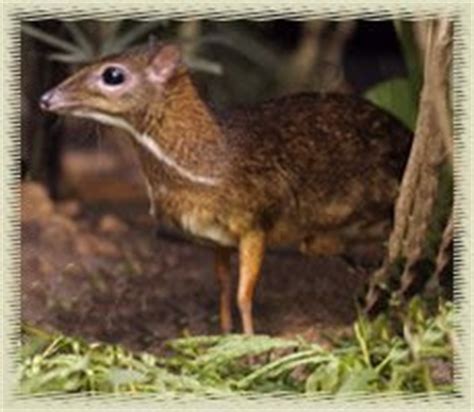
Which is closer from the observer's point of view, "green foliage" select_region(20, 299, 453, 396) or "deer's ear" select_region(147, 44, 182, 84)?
"green foliage" select_region(20, 299, 453, 396)

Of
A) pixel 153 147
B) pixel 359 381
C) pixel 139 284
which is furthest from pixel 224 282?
pixel 359 381

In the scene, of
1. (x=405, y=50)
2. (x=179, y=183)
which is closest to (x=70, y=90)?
(x=179, y=183)

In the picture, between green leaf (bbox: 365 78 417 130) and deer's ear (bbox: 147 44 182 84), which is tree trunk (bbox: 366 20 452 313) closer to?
green leaf (bbox: 365 78 417 130)

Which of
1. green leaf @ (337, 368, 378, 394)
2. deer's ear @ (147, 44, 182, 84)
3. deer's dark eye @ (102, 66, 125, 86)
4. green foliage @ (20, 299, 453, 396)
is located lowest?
green leaf @ (337, 368, 378, 394)

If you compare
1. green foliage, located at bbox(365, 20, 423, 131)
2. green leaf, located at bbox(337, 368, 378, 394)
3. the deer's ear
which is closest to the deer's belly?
the deer's ear

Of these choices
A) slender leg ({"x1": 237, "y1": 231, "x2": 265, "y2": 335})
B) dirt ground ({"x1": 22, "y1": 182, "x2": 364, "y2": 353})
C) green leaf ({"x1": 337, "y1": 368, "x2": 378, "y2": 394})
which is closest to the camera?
green leaf ({"x1": 337, "y1": 368, "x2": 378, "y2": 394})

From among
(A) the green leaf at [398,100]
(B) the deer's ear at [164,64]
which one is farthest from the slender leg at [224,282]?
(A) the green leaf at [398,100]
